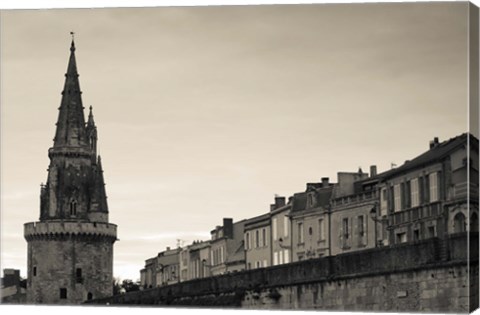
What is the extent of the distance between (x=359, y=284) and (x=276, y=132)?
3.43m

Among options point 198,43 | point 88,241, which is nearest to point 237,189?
point 198,43

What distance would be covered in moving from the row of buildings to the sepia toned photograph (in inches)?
2.6

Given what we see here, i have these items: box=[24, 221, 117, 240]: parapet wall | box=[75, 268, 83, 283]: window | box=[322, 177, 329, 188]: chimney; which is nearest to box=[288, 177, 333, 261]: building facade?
box=[322, 177, 329, 188]: chimney

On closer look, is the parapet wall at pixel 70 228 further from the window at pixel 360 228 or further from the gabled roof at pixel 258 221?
the window at pixel 360 228

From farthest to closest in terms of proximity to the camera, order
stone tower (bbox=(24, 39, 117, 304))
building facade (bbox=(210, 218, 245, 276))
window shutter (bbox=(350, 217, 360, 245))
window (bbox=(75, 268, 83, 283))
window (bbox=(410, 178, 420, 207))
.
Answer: stone tower (bbox=(24, 39, 117, 304))
window (bbox=(75, 268, 83, 283))
window shutter (bbox=(350, 217, 360, 245))
building facade (bbox=(210, 218, 245, 276))
window (bbox=(410, 178, 420, 207))

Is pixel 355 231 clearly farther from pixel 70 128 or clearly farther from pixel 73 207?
pixel 73 207

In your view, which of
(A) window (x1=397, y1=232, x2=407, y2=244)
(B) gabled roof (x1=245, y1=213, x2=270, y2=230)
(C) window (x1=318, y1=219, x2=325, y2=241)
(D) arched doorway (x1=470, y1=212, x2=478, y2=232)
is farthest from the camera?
(C) window (x1=318, y1=219, x2=325, y2=241)

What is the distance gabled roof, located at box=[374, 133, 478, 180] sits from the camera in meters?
24.7

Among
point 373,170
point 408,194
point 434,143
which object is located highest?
point 434,143

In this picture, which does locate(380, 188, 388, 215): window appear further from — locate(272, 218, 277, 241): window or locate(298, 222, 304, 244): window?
locate(272, 218, 277, 241): window

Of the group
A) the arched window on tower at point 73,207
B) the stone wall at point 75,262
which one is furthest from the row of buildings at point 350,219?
the arched window on tower at point 73,207

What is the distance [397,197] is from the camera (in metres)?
31.0

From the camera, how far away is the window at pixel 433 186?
2691cm

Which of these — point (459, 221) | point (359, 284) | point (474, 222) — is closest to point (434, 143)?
point (459, 221)
